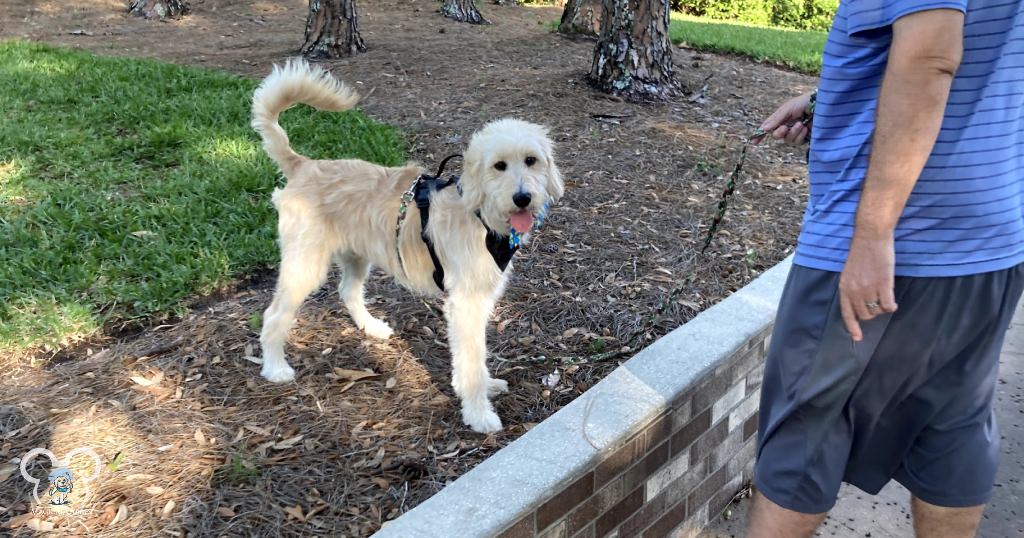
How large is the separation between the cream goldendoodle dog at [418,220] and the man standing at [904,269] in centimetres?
139

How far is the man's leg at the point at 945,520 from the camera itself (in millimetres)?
2044

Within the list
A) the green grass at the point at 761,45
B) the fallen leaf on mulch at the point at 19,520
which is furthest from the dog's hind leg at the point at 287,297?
the green grass at the point at 761,45

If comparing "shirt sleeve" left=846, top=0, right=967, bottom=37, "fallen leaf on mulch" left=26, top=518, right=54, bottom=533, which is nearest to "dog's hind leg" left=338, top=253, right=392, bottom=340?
"fallen leaf on mulch" left=26, top=518, right=54, bottom=533

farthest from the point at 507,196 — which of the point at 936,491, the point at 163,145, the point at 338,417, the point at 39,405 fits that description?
the point at 163,145

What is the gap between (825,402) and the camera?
1897 millimetres

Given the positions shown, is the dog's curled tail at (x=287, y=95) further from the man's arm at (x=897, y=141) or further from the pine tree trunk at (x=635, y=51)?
the pine tree trunk at (x=635, y=51)

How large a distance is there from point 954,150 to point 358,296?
9.56 feet

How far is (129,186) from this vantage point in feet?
18.4

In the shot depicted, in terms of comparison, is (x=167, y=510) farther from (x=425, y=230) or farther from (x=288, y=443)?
(x=425, y=230)

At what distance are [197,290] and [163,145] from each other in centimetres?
266

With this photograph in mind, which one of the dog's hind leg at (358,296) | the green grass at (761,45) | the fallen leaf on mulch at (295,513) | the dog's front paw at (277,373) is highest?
the green grass at (761,45)

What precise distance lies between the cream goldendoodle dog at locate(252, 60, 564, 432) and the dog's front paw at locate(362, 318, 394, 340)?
361mm

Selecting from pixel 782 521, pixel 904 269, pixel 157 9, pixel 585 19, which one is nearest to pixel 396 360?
pixel 782 521

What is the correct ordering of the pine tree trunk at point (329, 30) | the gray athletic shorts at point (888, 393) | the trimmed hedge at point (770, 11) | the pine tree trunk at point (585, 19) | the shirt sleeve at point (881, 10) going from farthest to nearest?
the trimmed hedge at point (770, 11) → the pine tree trunk at point (585, 19) → the pine tree trunk at point (329, 30) → the gray athletic shorts at point (888, 393) → the shirt sleeve at point (881, 10)
